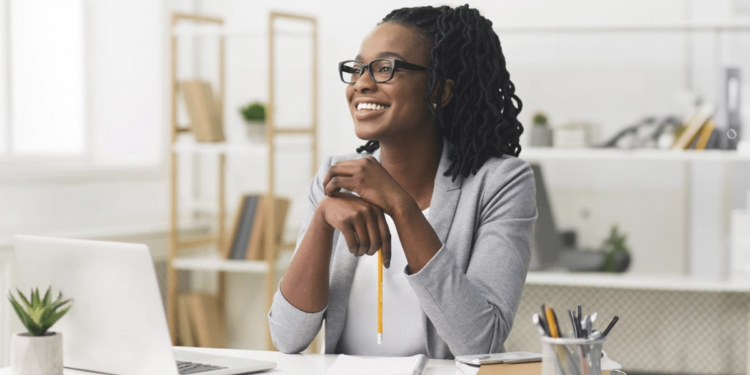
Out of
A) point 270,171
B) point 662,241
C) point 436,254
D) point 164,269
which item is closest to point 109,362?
point 436,254

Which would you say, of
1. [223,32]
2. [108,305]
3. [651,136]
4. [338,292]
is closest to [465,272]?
[338,292]

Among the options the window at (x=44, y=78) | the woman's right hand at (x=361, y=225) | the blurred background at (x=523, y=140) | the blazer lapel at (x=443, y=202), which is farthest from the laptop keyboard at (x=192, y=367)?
the window at (x=44, y=78)

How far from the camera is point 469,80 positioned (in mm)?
1572

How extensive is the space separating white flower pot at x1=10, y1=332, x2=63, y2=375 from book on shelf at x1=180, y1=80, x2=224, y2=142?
2.05 m

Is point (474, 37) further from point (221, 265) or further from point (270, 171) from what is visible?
point (221, 265)

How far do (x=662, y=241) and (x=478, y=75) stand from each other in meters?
1.86

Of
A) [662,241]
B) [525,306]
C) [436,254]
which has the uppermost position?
[436,254]

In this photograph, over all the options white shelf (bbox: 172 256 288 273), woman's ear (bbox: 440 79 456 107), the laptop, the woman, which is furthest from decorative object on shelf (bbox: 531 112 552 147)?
woman's ear (bbox: 440 79 456 107)

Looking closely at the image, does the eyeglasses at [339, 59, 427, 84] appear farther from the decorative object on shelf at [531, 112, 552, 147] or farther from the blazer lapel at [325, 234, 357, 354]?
the decorative object on shelf at [531, 112, 552, 147]

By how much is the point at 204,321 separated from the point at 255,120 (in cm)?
82

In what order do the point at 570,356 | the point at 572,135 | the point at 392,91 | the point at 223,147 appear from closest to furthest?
the point at 570,356
the point at 392,91
the point at 572,135
the point at 223,147

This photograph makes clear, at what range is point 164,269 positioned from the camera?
339 cm

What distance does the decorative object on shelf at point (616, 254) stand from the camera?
10.00 ft

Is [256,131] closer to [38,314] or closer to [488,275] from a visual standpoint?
[488,275]
